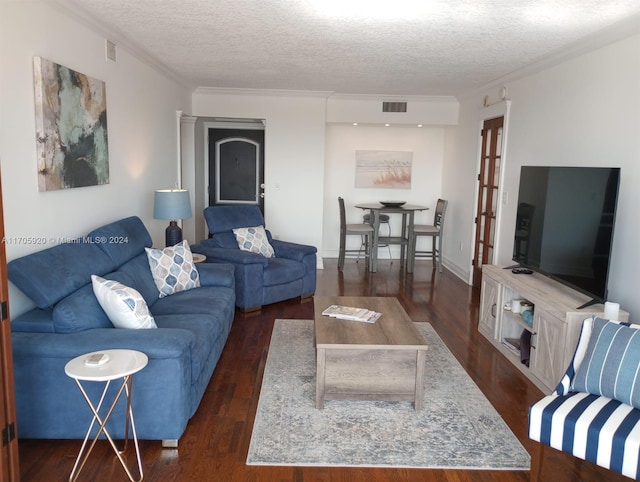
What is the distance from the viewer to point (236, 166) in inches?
336

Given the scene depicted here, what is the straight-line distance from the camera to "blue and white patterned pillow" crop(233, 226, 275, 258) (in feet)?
18.5

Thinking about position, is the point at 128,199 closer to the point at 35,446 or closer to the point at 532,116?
the point at 35,446

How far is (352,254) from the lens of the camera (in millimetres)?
8180

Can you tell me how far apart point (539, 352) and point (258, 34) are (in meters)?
2.97

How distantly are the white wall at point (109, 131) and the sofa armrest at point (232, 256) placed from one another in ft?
2.11

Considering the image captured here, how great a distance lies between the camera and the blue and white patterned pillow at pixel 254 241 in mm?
5637

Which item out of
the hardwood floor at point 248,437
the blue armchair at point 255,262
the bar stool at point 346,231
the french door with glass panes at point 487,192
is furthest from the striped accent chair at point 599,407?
the bar stool at point 346,231

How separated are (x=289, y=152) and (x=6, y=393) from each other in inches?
209

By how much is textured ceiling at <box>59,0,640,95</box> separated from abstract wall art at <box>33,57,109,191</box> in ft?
1.50

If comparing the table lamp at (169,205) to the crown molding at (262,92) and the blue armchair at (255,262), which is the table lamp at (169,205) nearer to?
the blue armchair at (255,262)

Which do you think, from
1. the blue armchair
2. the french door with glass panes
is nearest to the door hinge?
the blue armchair

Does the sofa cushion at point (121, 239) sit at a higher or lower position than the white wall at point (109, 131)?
lower

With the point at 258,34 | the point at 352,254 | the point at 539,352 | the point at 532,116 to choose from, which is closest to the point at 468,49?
the point at 532,116

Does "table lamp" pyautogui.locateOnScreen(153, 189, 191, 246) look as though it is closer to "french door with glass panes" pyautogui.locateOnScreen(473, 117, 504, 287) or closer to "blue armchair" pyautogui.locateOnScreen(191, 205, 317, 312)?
"blue armchair" pyautogui.locateOnScreen(191, 205, 317, 312)
